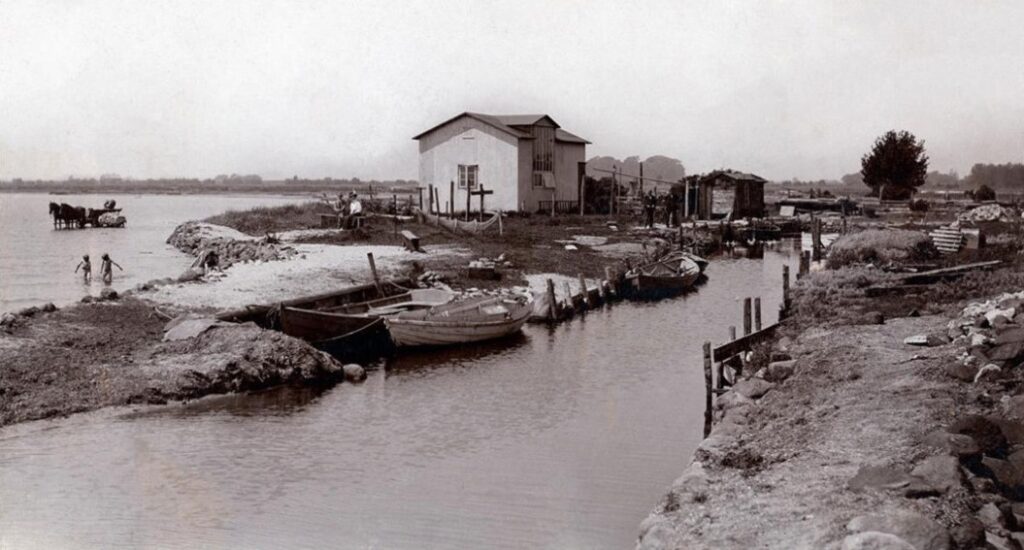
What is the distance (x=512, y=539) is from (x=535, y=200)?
141 feet

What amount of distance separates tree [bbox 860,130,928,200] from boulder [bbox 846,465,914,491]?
6535cm

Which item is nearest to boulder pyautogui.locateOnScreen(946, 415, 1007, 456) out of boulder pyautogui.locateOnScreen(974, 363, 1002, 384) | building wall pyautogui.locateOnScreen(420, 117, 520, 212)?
boulder pyautogui.locateOnScreen(974, 363, 1002, 384)

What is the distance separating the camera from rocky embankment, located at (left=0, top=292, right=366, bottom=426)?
1705 centimetres

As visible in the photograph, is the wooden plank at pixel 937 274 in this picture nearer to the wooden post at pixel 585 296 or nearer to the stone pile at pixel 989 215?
the wooden post at pixel 585 296

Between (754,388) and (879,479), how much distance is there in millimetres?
5783

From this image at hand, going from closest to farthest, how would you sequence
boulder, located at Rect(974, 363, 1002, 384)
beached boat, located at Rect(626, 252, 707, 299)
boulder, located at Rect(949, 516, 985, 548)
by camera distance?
boulder, located at Rect(949, 516, 985, 548) < boulder, located at Rect(974, 363, 1002, 384) < beached boat, located at Rect(626, 252, 707, 299)

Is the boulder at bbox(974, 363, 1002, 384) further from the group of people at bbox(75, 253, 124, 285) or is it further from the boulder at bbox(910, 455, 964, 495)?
the group of people at bbox(75, 253, 124, 285)

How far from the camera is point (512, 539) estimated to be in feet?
39.1

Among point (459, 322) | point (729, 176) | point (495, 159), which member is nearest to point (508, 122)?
point (495, 159)

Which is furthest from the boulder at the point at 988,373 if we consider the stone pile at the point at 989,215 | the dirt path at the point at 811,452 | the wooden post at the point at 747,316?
the stone pile at the point at 989,215

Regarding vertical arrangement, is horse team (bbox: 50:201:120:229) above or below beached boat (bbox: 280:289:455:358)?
above

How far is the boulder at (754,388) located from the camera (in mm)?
15855

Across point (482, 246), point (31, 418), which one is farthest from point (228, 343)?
point (482, 246)

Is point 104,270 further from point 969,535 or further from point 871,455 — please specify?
point 969,535
